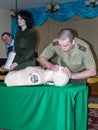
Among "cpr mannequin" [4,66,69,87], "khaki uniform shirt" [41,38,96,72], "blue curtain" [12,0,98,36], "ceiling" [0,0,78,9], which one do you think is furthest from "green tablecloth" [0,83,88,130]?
"ceiling" [0,0,78,9]

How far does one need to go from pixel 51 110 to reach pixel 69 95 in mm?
150

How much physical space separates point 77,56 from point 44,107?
48 centimetres

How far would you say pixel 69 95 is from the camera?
1.52m

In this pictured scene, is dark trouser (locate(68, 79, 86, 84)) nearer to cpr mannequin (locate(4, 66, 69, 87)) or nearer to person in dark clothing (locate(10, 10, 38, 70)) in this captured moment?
cpr mannequin (locate(4, 66, 69, 87))

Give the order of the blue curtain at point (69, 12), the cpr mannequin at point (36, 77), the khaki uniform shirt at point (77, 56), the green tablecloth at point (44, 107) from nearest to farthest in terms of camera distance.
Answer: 1. the green tablecloth at point (44, 107)
2. the cpr mannequin at point (36, 77)
3. the khaki uniform shirt at point (77, 56)
4. the blue curtain at point (69, 12)

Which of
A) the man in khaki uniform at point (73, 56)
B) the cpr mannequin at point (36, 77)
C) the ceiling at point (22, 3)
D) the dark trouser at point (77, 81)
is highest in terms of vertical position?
the ceiling at point (22, 3)

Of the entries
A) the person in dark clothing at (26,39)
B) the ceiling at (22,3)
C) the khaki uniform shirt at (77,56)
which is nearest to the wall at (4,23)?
the ceiling at (22,3)

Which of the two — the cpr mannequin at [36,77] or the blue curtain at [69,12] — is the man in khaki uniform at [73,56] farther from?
the blue curtain at [69,12]

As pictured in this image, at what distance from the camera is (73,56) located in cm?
188

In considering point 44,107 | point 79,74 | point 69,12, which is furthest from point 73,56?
point 69,12

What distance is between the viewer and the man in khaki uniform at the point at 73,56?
1725mm

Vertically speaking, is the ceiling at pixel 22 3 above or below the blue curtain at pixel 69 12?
above

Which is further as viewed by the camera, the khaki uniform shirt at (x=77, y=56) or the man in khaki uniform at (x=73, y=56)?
the khaki uniform shirt at (x=77, y=56)

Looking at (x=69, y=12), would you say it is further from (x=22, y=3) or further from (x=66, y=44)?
(x=66, y=44)
